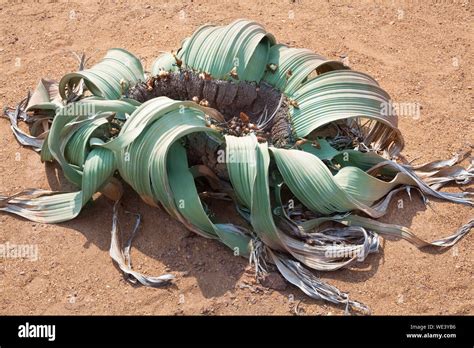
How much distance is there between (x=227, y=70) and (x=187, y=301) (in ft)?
3.78

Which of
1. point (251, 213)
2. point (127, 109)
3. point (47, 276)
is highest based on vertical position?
point (127, 109)

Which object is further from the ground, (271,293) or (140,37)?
(140,37)

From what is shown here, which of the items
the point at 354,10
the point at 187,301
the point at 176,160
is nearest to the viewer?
the point at 187,301

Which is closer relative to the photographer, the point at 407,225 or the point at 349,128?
the point at 407,225

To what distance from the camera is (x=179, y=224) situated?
10.3 feet

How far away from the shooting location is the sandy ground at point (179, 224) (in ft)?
9.46

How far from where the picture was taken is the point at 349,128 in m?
3.50

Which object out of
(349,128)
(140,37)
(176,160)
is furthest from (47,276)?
(140,37)

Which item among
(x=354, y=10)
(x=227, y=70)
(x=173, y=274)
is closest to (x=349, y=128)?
(x=227, y=70)

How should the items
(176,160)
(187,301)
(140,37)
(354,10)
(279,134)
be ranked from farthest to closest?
(354,10) → (140,37) → (279,134) → (176,160) → (187,301)

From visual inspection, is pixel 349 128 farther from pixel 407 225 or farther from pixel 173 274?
pixel 173 274

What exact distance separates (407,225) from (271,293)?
30.8 inches

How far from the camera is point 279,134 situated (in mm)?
3332

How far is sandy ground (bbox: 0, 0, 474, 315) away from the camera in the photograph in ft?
9.46
